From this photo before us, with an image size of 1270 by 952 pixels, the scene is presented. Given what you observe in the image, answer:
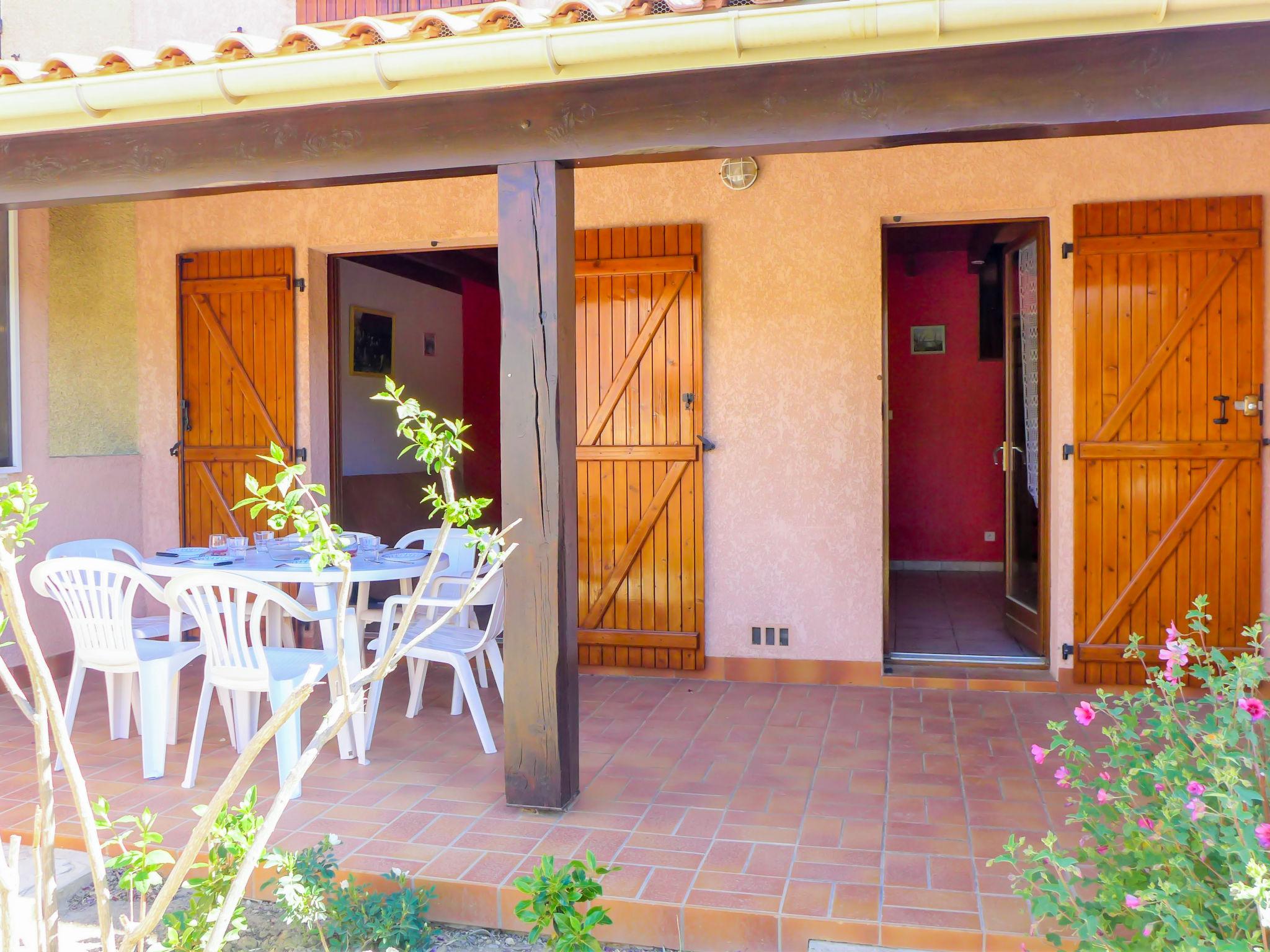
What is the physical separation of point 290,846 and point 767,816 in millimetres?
1467

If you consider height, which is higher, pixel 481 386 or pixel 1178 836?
pixel 481 386

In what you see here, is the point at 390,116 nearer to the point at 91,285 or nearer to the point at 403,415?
the point at 403,415

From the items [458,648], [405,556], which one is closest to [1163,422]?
[458,648]

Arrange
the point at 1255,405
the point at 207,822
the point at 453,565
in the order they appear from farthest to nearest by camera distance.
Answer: the point at 453,565
the point at 1255,405
the point at 207,822

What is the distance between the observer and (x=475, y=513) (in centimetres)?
198

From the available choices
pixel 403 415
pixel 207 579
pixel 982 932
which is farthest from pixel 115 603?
pixel 982 932

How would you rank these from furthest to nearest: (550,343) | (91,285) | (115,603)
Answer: (91,285) → (115,603) → (550,343)

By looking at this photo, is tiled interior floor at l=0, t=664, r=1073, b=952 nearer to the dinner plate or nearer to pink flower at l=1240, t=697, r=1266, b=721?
the dinner plate

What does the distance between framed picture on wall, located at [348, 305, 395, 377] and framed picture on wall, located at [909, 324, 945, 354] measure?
455 centimetres

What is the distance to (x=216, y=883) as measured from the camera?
2.18 m

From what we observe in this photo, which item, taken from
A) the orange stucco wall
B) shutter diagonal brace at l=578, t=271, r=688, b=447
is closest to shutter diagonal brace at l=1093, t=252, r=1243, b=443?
the orange stucco wall

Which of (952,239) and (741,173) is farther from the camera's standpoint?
(952,239)

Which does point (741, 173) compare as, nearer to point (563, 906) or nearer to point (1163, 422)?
point (1163, 422)

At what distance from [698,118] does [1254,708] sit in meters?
2.18
